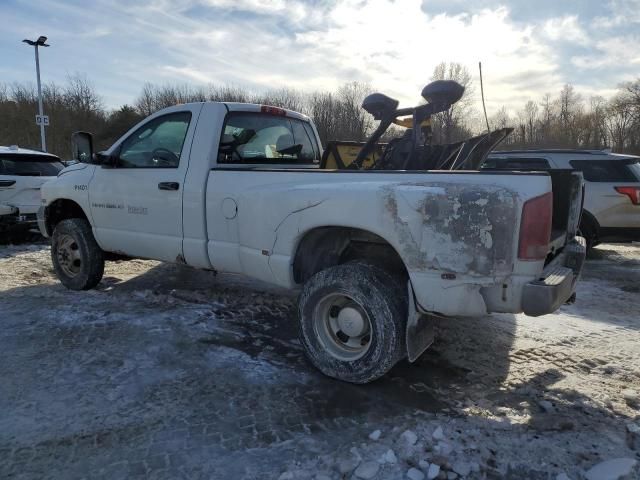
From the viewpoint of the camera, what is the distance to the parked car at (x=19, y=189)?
8055 millimetres

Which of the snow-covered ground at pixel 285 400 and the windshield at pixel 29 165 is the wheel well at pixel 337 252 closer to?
the snow-covered ground at pixel 285 400

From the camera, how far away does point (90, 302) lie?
16.7 ft

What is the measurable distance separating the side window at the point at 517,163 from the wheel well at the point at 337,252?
513cm

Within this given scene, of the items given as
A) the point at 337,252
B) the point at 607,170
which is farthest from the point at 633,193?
the point at 337,252

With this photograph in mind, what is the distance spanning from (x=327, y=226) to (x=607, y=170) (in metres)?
6.20

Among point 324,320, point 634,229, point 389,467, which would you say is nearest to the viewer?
point 389,467

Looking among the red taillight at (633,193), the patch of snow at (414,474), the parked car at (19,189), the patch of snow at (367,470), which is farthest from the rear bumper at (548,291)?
the parked car at (19,189)

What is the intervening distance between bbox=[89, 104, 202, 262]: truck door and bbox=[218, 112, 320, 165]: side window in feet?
1.17

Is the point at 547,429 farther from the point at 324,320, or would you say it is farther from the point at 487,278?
the point at 324,320

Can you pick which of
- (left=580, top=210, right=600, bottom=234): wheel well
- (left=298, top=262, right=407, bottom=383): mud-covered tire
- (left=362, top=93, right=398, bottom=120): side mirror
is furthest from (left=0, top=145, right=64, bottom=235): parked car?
(left=580, top=210, right=600, bottom=234): wheel well

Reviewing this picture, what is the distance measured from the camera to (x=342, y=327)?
132 inches

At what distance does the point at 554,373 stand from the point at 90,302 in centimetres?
455

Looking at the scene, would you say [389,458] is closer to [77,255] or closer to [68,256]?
→ [77,255]

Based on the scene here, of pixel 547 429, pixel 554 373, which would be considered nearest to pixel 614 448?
pixel 547 429
